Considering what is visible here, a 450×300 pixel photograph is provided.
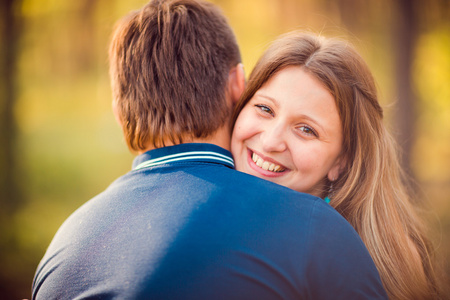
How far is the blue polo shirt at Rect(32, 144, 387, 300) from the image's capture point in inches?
51.8

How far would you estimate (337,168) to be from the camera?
7.54 ft

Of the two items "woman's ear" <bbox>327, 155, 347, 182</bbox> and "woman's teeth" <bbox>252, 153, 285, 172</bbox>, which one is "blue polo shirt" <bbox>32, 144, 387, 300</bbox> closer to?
"woman's teeth" <bbox>252, 153, 285, 172</bbox>

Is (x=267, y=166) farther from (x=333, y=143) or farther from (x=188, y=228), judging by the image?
(x=188, y=228)

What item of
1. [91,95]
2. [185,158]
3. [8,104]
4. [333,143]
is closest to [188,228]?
[185,158]

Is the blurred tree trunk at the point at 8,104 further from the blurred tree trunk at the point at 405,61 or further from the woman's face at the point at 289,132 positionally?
the blurred tree trunk at the point at 405,61

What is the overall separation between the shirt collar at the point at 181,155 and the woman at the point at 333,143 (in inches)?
14.4

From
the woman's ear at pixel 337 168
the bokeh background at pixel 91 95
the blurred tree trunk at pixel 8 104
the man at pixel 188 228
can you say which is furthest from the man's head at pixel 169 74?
the blurred tree trunk at pixel 8 104

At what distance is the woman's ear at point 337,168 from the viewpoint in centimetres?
228

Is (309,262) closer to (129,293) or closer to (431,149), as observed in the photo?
(129,293)

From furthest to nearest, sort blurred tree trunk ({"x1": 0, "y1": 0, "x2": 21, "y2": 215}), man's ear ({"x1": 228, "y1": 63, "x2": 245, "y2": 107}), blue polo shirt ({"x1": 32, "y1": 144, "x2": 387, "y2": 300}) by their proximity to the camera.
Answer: blurred tree trunk ({"x1": 0, "y1": 0, "x2": 21, "y2": 215}) → man's ear ({"x1": 228, "y1": 63, "x2": 245, "y2": 107}) → blue polo shirt ({"x1": 32, "y1": 144, "x2": 387, "y2": 300})

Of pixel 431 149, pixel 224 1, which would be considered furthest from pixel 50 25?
pixel 431 149

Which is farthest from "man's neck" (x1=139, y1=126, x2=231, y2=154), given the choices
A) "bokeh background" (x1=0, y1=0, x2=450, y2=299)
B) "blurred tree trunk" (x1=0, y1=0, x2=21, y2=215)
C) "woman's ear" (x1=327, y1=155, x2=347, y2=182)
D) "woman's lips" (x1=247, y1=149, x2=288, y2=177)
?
"blurred tree trunk" (x1=0, y1=0, x2=21, y2=215)

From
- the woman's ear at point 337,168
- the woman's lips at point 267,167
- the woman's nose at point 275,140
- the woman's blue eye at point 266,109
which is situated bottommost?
the woman's ear at point 337,168

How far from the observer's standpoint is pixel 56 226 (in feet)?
20.0
